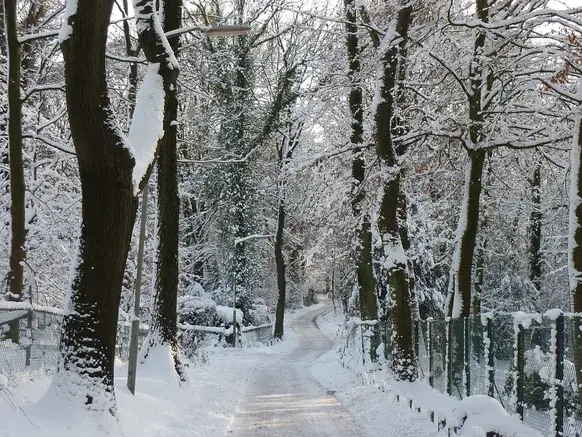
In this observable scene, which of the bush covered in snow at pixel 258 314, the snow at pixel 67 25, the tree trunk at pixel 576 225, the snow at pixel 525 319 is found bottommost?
the bush covered in snow at pixel 258 314

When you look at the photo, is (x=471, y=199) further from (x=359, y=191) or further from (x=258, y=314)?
(x=258, y=314)

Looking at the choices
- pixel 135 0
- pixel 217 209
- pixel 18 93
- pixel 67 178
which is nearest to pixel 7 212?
pixel 67 178

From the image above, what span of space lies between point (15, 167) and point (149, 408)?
5.60 meters

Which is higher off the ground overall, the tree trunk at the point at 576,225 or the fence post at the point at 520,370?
the tree trunk at the point at 576,225

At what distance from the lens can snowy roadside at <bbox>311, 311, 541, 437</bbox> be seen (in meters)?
7.25

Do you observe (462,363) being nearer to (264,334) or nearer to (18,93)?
(18,93)

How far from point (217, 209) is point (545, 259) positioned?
17.0m

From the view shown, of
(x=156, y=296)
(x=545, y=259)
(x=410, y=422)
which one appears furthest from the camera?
(x=545, y=259)

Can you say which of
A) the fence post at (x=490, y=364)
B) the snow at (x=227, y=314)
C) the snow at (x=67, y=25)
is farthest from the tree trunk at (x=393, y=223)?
the snow at (x=227, y=314)

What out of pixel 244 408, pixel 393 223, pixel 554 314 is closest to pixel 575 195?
pixel 554 314

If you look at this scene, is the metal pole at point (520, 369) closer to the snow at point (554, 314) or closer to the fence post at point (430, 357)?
the snow at point (554, 314)

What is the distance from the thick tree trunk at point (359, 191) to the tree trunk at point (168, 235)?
17.1ft

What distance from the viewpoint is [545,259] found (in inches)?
1205

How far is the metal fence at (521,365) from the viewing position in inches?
291
